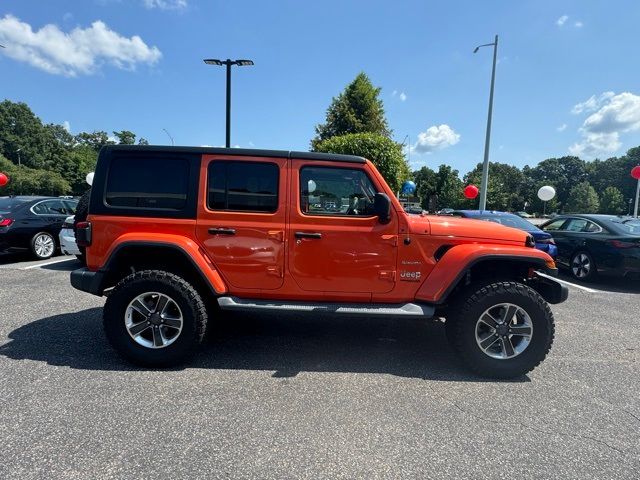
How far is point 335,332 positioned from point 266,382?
1.43 metres

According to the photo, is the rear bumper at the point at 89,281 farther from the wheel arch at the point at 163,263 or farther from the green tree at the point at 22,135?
the green tree at the point at 22,135

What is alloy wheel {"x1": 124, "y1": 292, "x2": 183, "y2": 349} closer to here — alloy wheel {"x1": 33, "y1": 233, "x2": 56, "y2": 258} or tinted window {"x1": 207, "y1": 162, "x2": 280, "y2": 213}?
tinted window {"x1": 207, "y1": 162, "x2": 280, "y2": 213}

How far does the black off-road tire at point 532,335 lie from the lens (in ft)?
11.2

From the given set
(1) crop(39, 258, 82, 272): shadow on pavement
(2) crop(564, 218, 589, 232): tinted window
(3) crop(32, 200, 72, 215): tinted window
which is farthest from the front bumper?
(3) crop(32, 200, 72, 215): tinted window

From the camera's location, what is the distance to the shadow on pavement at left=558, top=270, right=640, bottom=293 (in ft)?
24.1

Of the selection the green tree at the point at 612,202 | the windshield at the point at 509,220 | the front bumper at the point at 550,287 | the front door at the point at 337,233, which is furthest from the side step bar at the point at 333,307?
the green tree at the point at 612,202

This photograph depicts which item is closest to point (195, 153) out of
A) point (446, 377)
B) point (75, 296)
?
point (446, 377)

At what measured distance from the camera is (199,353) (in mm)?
3830

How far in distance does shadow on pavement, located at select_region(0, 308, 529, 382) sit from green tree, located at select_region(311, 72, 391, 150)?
29.1 metres

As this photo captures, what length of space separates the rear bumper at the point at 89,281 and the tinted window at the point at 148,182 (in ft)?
2.26

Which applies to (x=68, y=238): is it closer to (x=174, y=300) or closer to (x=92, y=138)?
(x=174, y=300)

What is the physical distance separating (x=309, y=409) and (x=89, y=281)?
2.38m

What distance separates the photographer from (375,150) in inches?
894

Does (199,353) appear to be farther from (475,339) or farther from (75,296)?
(75,296)
